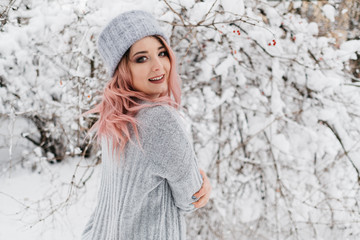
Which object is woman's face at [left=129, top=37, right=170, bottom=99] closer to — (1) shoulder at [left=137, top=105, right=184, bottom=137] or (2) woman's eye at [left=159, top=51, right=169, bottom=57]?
(2) woman's eye at [left=159, top=51, right=169, bottom=57]

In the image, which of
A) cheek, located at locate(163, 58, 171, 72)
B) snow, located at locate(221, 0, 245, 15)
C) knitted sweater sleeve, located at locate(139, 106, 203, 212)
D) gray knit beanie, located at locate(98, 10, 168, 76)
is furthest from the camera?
snow, located at locate(221, 0, 245, 15)

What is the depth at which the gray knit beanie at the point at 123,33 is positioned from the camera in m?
1.08

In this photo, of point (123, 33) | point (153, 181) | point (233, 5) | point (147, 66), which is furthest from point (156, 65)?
point (233, 5)

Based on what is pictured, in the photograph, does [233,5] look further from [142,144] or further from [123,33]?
[142,144]

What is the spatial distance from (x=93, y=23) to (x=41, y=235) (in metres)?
1.81

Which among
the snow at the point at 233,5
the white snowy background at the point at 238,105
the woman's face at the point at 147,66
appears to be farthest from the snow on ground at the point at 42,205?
the snow at the point at 233,5

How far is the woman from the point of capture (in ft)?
3.24

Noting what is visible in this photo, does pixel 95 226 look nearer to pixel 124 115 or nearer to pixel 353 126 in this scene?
pixel 124 115

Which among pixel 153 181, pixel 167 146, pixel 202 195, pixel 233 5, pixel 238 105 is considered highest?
pixel 233 5

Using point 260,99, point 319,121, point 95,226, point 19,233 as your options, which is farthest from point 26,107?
point 319,121

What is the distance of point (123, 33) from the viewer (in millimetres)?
1077

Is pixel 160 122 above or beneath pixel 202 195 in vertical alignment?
above

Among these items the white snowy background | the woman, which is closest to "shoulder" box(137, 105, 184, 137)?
the woman

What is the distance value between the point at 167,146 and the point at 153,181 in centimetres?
15
